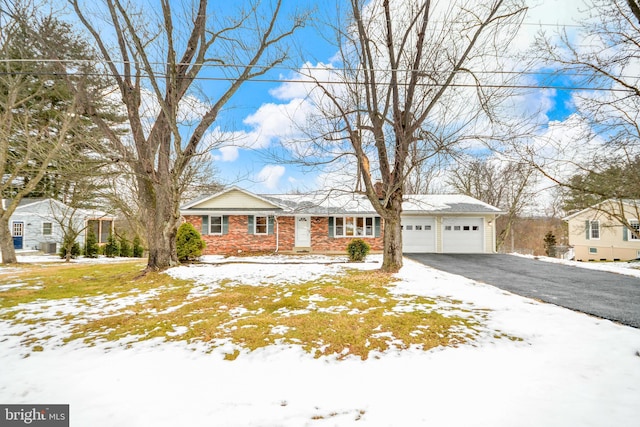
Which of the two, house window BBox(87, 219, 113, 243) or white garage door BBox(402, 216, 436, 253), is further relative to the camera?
house window BBox(87, 219, 113, 243)

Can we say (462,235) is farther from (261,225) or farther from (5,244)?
(5,244)

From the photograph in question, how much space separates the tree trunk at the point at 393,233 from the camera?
29.9ft

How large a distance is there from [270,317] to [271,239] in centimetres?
1267

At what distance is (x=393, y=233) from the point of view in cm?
918

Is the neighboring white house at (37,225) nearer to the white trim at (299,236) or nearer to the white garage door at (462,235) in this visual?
the white trim at (299,236)

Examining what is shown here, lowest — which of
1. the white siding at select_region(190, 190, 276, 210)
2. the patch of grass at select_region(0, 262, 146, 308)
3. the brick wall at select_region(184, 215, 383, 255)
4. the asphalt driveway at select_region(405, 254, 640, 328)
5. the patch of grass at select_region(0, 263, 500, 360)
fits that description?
the asphalt driveway at select_region(405, 254, 640, 328)

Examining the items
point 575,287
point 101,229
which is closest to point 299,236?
point 575,287

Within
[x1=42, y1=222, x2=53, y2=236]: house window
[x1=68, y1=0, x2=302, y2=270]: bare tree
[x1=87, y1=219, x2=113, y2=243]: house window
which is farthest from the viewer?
[x1=87, y1=219, x2=113, y2=243]: house window

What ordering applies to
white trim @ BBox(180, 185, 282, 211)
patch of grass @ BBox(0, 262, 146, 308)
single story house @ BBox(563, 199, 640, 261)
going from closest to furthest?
patch of grass @ BBox(0, 262, 146, 308) < white trim @ BBox(180, 185, 282, 211) < single story house @ BBox(563, 199, 640, 261)

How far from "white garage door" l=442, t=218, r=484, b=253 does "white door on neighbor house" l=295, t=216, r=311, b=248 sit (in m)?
8.09

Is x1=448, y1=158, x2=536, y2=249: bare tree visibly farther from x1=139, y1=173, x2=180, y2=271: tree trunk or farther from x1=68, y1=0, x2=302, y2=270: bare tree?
x1=139, y1=173, x2=180, y2=271: tree trunk

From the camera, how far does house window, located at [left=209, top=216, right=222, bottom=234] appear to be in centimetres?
1722

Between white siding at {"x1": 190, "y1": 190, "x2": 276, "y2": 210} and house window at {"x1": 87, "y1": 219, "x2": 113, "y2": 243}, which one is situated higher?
white siding at {"x1": 190, "y1": 190, "x2": 276, "y2": 210}

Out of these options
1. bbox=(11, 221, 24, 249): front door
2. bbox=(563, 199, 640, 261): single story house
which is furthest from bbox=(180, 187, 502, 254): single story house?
bbox=(11, 221, 24, 249): front door
